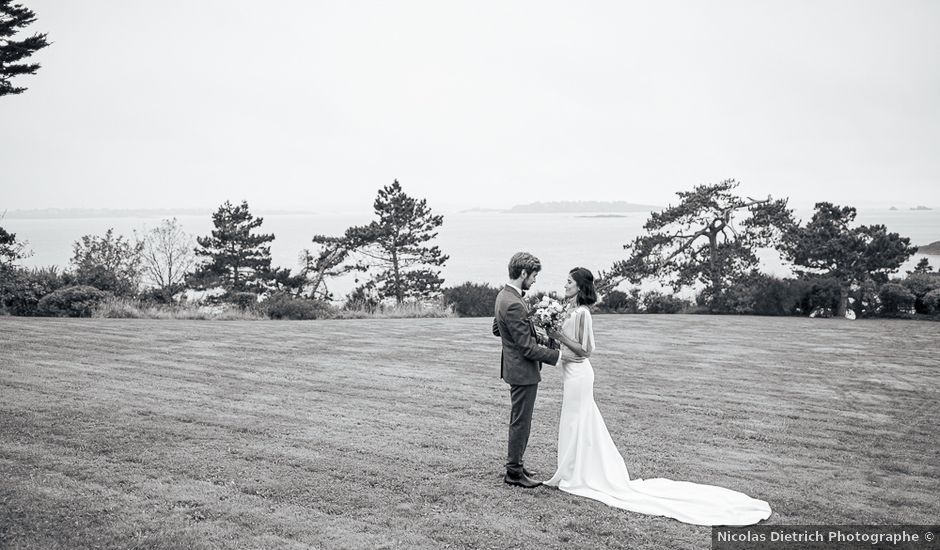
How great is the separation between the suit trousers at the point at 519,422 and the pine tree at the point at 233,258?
3181 centimetres

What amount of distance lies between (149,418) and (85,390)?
2111 mm

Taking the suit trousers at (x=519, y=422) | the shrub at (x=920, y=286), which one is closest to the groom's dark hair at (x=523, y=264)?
the suit trousers at (x=519, y=422)

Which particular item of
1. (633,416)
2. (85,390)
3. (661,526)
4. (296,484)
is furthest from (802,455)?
(85,390)

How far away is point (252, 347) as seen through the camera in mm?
15578

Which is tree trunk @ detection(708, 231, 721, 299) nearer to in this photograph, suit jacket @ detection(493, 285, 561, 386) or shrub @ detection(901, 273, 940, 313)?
shrub @ detection(901, 273, 940, 313)

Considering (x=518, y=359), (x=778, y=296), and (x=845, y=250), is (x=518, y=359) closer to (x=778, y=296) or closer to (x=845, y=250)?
(x=778, y=296)

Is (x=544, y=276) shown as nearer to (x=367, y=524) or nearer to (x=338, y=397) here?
(x=338, y=397)

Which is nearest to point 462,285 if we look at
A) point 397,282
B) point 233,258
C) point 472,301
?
point 472,301

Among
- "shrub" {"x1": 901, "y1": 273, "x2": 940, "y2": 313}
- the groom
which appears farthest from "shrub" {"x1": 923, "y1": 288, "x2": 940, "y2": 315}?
the groom

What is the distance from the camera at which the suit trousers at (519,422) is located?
678 cm

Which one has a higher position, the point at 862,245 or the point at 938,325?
the point at 862,245

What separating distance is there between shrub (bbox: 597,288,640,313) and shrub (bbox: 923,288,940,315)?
11615 mm

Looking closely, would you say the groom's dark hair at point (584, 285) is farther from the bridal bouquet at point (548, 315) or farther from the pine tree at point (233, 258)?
the pine tree at point (233, 258)

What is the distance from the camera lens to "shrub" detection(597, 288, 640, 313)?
31.3 metres
